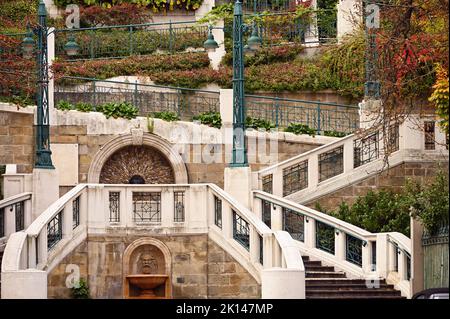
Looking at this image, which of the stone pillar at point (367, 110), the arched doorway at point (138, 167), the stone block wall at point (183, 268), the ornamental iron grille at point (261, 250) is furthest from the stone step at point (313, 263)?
the arched doorway at point (138, 167)

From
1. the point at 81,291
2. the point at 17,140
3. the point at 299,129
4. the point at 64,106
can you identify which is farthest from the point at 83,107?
the point at 81,291

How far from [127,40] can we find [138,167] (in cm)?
607

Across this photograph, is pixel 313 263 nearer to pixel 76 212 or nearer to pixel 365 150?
pixel 76 212

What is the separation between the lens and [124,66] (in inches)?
1935

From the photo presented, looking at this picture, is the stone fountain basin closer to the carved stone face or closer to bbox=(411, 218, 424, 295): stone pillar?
the carved stone face

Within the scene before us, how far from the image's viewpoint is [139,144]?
150ft

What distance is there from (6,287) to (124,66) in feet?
57.1

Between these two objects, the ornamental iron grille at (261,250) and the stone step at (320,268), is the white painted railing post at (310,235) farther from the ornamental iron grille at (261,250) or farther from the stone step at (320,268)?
the ornamental iron grille at (261,250)

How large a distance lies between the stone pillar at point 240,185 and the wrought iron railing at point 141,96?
6.47 meters

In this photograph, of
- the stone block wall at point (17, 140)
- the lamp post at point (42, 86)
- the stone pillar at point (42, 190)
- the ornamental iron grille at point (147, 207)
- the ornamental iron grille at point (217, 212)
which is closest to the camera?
the ornamental iron grille at point (217, 212)

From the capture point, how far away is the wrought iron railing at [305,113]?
46.8 meters
